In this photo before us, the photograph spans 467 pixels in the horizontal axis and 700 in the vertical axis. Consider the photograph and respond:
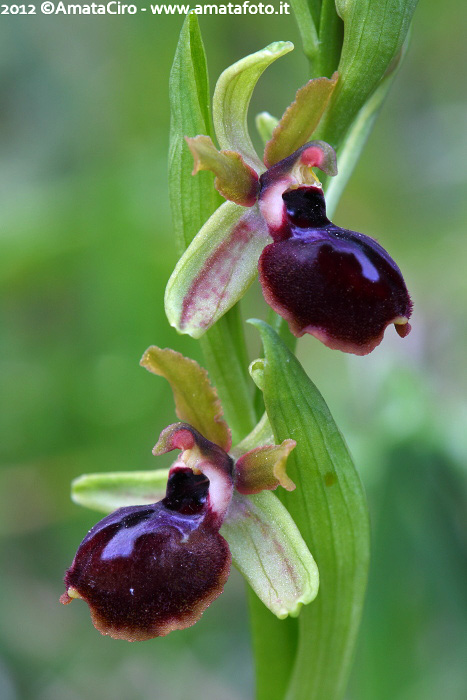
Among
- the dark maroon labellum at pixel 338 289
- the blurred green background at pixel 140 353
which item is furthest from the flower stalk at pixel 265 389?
the blurred green background at pixel 140 353

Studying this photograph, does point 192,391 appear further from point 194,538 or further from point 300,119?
point 300,119

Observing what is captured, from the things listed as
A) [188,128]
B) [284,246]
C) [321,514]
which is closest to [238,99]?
[188,128]

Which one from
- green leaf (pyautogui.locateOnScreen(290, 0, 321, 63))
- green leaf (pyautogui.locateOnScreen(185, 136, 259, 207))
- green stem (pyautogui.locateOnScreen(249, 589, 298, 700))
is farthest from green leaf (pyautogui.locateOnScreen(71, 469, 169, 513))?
green leaf (pyautogui.locateOnScreen(290, 0, 321, 63))

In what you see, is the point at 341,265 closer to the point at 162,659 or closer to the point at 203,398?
the point at 203,398

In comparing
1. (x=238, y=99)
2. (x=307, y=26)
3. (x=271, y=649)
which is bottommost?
(x=271, y=649)

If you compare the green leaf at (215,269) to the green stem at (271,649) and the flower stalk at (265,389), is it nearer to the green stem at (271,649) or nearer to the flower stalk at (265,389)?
the flower stalk at (265,389)

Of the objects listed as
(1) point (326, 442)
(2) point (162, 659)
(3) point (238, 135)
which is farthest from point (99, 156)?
(1) point (326, 442)
